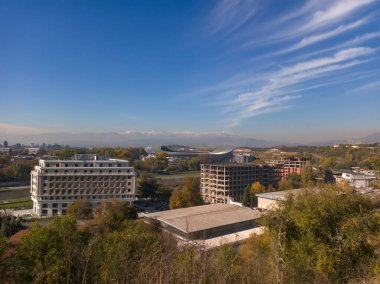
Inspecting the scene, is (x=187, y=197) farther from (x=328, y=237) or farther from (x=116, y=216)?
(x=328, y=237)

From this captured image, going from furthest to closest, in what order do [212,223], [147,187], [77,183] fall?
[147,187], [77,183], [212,223]

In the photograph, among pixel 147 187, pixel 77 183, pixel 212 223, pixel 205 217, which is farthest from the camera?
pixel 147 187

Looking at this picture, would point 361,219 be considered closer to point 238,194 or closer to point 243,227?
point 243,227

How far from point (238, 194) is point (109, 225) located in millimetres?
12067

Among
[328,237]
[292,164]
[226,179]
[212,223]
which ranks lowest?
[212,223]

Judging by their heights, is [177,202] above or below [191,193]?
below

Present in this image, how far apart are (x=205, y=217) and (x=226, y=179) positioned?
9.01m

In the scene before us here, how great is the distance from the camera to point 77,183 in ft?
49.5

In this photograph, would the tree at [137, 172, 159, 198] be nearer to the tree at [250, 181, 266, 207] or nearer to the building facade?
the building facade

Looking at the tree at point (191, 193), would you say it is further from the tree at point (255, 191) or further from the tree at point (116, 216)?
the tree at point (116, 216)

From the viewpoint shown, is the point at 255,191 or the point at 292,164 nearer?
the point at 255,191

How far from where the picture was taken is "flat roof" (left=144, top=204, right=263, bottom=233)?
9.12 m

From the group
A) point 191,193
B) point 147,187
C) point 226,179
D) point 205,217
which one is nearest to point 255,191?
point 226,179

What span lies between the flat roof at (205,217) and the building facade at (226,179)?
268 inches
